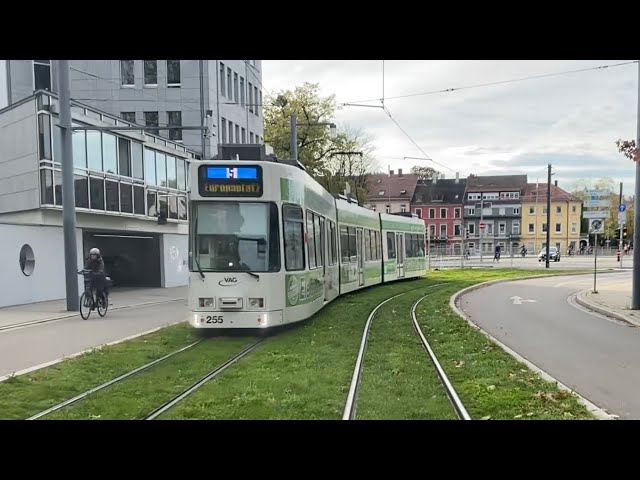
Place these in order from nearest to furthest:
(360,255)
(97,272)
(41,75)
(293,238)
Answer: (293,238) < (97,272) < (360,255) < (41,75)

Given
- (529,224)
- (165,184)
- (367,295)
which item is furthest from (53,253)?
(529,224)

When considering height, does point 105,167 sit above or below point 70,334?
above

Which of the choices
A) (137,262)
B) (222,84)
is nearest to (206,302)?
(137,262)

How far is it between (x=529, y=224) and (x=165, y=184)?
151 ft

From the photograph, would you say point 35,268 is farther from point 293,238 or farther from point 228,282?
point 293,238

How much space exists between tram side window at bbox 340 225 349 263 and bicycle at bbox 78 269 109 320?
673cm

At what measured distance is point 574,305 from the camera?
18.2 metres

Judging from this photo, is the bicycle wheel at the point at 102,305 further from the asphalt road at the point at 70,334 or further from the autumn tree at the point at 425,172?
the autumn tree at the point at 425,172

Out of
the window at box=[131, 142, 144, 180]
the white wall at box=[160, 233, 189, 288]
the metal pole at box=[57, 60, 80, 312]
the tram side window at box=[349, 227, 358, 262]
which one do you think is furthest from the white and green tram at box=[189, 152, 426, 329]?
the white wall at box=[160, 233, 189, 288]

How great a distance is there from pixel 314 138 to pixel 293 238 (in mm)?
32605

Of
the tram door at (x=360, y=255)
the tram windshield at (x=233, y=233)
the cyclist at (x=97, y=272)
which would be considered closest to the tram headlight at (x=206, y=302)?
the tram windshield at (x=233, y=233)

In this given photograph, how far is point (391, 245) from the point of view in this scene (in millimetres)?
26422

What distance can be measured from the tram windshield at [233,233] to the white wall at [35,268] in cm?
916
